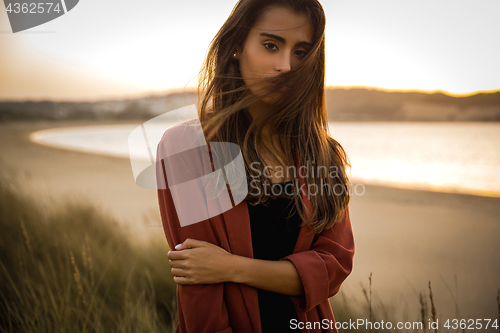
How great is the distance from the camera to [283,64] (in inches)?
46.9

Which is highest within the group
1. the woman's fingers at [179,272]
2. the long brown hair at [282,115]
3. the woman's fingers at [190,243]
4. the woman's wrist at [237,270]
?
the long brown hair at [282,115]

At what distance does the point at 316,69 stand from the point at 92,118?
3.60m

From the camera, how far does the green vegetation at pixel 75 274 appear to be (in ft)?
6.54

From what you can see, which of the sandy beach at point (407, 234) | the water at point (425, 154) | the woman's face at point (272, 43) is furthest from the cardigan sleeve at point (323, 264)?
the water at point (425, 154)

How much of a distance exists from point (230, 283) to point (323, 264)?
1.13 feet

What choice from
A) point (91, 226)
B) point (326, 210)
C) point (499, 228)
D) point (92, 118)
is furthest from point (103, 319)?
point (499, 228)

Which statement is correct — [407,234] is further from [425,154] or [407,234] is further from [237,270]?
[237,270]

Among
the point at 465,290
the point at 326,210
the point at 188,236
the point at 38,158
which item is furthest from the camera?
the point at 38,158

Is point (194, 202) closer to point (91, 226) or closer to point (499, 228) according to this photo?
point (91, 226)

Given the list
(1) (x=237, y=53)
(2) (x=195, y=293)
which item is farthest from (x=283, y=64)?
(2) (x=195, y=293)

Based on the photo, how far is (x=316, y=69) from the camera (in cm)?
136

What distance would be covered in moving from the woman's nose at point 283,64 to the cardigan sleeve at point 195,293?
0.50 m

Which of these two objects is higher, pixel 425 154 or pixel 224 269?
pixel 224 269

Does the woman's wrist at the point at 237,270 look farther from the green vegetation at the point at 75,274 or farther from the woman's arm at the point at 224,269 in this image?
the green vegetation at the point at 75,274
